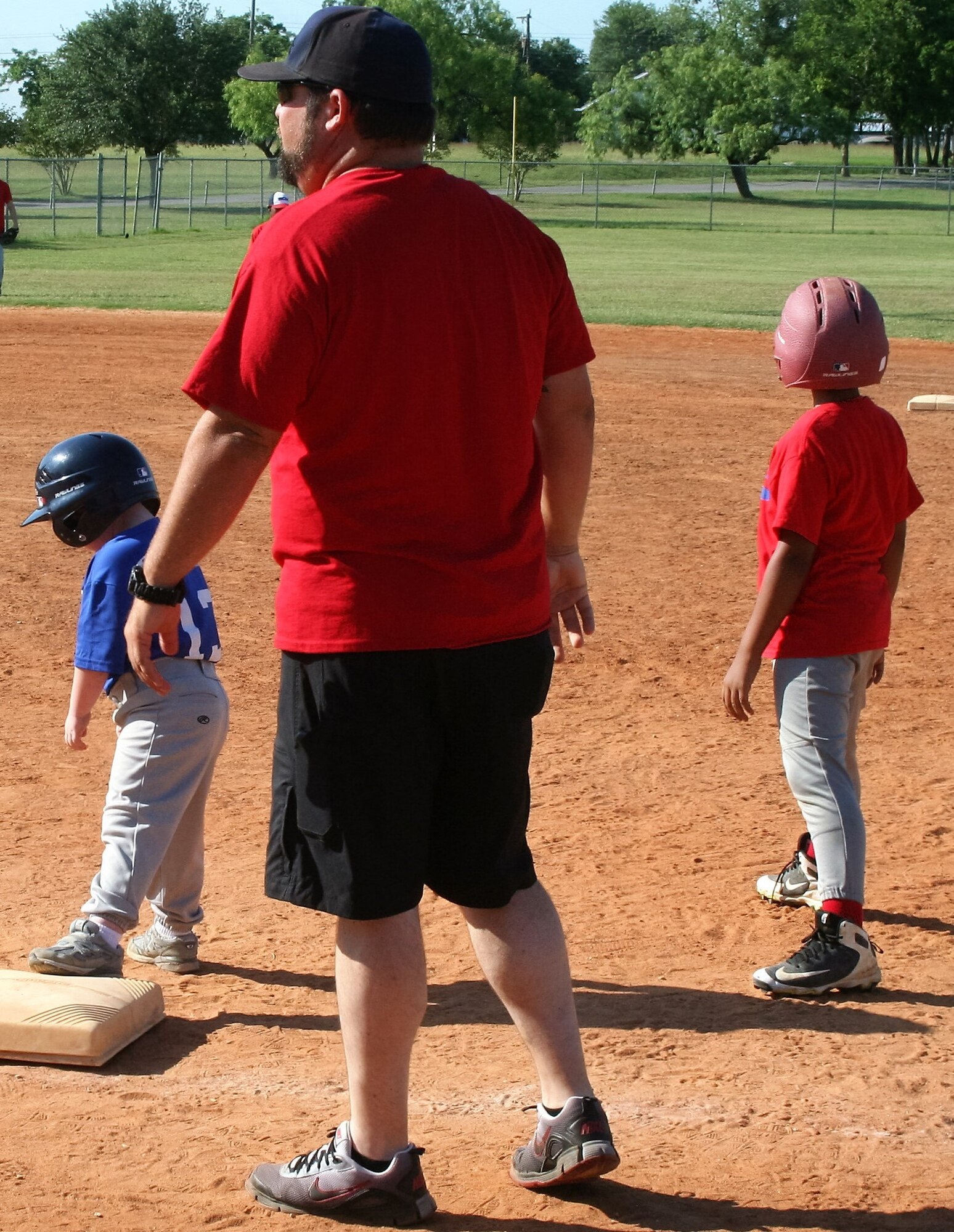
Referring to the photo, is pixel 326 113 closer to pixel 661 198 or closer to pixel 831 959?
pixel 831 959

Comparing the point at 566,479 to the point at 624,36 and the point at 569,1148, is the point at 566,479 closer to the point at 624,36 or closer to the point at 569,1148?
the point at 569,1148

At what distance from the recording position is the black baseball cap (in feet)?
7.89

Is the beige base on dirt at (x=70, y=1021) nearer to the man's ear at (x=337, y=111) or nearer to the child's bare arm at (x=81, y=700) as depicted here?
the child's bare arm at (x=81, y=700)

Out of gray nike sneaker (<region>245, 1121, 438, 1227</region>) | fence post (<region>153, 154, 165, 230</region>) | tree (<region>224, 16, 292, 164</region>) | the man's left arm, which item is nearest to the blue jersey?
the man's left arm

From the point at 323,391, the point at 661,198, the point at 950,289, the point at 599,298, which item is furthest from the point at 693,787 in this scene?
the point at 661,198

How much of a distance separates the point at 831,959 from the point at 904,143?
8163cm

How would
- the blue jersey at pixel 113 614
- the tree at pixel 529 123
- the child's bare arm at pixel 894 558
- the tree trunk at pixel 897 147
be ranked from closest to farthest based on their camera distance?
1. the blue jersey at pixel 113 614
2. the child's bare arm at pixel 894 558
3. the tree at pixel 529 123
4. the tree trunk at pixel 897 147

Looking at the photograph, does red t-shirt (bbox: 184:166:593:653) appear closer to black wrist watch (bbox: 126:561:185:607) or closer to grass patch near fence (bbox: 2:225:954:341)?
black wrist watch (bbox: 126:561:185:607)

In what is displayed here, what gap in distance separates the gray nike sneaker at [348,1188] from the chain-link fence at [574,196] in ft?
111

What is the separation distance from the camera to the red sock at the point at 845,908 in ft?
11.7

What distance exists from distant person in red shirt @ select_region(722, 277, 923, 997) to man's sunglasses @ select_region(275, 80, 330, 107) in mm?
1524

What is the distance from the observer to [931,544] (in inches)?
330

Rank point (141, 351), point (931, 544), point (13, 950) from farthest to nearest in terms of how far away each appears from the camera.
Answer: point (141, 351), point (931, 544), point (13, 950)

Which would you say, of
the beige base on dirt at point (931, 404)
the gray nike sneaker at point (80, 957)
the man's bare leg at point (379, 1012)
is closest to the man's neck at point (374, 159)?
the man's bare leg at point (379, 1012)
